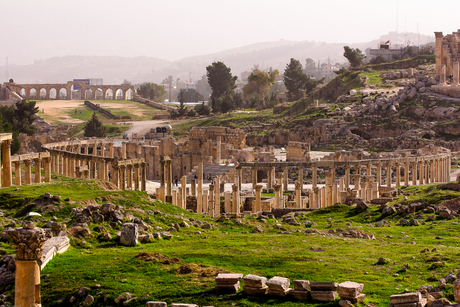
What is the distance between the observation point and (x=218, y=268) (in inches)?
766

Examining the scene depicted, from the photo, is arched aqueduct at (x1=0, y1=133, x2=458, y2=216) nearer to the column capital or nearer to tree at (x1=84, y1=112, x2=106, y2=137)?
the column capital

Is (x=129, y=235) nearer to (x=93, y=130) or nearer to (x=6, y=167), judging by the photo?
(x=6, y=167)

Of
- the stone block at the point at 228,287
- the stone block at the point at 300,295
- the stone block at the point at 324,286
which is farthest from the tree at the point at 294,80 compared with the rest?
the stone block at the point at 300,295

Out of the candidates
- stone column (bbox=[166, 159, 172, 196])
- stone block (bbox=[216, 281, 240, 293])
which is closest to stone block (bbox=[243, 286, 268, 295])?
stone block (bbox=[216, 281, 240, 293])

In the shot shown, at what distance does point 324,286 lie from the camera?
16.7 m

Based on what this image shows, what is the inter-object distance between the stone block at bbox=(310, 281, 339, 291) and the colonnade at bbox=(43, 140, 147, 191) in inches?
1032

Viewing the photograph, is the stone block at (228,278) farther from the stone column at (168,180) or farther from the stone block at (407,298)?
the stone column at (168,180)

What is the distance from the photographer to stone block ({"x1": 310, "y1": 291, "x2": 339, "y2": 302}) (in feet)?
53.8

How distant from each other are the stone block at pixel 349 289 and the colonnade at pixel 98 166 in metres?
26.6

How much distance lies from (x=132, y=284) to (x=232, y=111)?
85415 mm

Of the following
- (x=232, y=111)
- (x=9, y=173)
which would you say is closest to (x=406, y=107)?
(x=232, y=111)

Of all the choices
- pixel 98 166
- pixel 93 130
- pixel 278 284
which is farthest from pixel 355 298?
pixel 93 130

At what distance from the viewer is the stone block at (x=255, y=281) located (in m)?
17.1

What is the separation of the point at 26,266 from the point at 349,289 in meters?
7.82
